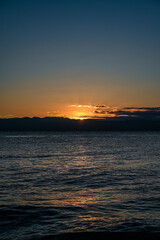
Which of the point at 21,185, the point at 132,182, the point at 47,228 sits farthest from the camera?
the point at 132,182

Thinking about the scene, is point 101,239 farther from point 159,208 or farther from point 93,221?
point 159,208

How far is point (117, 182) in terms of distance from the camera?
928 inches

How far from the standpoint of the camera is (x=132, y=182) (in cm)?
2373

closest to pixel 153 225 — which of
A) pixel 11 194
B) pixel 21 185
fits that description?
pixel 11 194

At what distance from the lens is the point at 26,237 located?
11133mm

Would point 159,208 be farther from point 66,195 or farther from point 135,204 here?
point 66,195

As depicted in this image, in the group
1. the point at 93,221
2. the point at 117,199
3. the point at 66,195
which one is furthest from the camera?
the point at 66,195

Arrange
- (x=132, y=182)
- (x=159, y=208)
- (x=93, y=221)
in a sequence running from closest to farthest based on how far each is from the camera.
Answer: (x=93, y=221)
(x=159, y=208)
(x=132, y=182)

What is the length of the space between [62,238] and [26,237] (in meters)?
1.61

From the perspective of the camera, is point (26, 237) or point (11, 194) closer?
point (26, 237)

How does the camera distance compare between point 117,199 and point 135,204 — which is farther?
point 117,199

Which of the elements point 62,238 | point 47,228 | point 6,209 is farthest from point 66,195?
point 62,238

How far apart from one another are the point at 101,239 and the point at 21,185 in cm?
1274

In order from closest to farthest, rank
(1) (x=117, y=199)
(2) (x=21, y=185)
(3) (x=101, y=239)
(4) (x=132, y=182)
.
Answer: (3) (x=101, y=239) < (1) (x=117, y=199) < (2) (x=21, y=185) < (4) (x=132, y=182)
